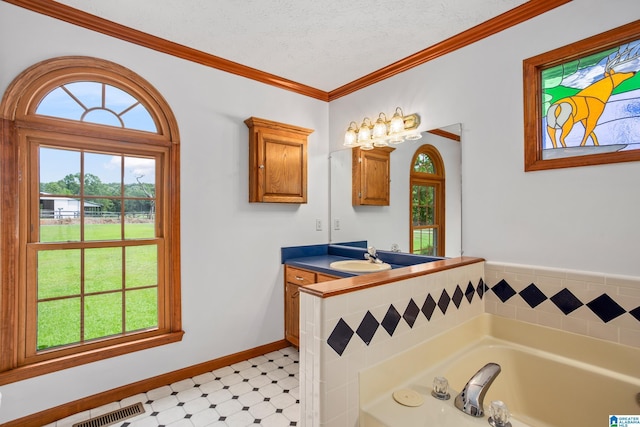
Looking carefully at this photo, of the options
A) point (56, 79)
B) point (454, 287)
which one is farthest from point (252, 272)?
point (56, 79)

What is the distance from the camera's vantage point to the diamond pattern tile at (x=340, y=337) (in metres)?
1.15

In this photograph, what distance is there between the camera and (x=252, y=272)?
2.79 m

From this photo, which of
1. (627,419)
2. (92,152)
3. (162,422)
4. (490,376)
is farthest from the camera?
(92,152)

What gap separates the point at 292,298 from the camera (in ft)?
9.34

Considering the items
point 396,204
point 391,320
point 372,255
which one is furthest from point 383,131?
point 391,320

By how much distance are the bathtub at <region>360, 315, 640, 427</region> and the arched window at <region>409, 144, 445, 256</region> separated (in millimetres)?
695

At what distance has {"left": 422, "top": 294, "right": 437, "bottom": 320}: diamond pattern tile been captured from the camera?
1539 mm

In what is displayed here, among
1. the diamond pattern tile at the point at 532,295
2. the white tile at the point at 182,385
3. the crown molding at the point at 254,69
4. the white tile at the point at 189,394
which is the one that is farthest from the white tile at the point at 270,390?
the crown molding at the point at 254,69

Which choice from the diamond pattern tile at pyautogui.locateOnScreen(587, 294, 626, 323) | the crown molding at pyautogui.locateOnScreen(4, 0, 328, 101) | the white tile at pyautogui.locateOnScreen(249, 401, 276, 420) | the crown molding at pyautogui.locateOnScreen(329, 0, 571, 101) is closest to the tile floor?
the white tile at pyautogui.locateOnScreen(249, 401, 276, 420)

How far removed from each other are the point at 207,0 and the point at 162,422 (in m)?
2.60

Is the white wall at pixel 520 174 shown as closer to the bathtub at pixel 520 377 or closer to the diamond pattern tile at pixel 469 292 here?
the diamond pattern tile at pixel 469 292

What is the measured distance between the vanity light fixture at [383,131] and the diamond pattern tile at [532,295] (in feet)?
4.40

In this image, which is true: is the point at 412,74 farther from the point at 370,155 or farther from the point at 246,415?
the point at 246,415

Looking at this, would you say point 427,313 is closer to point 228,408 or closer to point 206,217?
point 228,408
